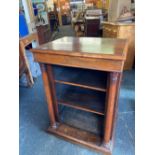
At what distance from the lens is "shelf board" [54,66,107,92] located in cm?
113

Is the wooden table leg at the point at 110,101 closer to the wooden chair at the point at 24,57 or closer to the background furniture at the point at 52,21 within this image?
the wooden chair at the point at 24,57

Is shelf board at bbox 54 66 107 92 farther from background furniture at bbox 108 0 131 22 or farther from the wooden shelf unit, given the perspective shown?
background furniture at bbox 108 0 131 22

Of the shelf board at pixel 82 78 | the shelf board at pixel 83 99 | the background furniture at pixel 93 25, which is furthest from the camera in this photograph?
the background furniture at pixel 93 25

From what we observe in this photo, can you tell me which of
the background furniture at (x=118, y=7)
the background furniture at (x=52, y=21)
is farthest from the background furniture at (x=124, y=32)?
the background furniture at (x=52, y=21)

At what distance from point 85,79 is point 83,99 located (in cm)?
22

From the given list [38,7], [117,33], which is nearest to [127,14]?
[117,33]

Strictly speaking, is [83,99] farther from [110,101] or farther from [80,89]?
[110,101]

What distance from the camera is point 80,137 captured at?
1.34m

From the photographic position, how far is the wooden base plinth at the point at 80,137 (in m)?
1.25

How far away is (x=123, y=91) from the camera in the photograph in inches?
81.4

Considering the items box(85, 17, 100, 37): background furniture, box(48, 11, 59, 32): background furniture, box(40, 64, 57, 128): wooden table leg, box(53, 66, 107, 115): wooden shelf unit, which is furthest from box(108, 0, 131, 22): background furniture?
box(48, 11, 59, 32): background furniture

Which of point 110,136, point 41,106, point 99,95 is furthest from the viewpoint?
point 41,106
